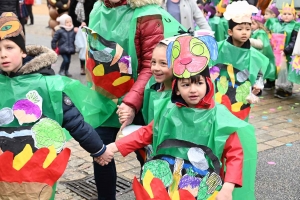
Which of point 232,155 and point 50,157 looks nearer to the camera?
point 232,155

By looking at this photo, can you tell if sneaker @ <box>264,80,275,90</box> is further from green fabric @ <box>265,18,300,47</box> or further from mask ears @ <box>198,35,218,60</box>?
mask ears @ <box>198,35,218,60</box>

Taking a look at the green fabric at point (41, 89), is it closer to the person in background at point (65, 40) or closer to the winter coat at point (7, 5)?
the winter coat at point (7, 5)

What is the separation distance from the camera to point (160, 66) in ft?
10.9

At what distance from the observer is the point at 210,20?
395 inches

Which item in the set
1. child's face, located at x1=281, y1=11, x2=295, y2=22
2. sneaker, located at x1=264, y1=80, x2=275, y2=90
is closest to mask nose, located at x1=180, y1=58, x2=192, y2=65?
child's face, located at x1=281, y1=11, x2=295, y2=22

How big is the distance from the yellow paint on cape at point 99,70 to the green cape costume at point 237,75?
61.0 inches

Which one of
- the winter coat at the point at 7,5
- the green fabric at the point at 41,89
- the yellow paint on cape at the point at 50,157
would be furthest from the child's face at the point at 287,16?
the yellow paint on cape at the point at 50,157

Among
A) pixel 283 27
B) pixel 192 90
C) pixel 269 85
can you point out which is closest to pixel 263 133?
pixel 283 27

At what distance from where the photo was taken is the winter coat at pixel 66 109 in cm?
300

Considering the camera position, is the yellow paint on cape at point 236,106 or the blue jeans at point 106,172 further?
the yellow paint on cape at point 236,106

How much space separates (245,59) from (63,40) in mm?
5371

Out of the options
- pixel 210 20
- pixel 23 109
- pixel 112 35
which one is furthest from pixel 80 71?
pixel 23 109

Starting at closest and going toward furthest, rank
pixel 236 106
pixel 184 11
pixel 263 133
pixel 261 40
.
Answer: pixel 236 106
pixel 184 11
pixel 263 133
pixel 261 40

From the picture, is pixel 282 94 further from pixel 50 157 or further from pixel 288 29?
pixel 50 157
